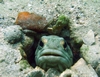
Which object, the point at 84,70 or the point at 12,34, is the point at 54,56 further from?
the point at 12,34

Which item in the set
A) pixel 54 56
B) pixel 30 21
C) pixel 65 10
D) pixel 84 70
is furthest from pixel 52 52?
pixel 65 10

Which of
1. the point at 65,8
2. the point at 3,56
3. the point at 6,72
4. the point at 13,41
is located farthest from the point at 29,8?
the point at 6,72

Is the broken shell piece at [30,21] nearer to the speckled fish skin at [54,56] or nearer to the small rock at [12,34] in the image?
the small rock at [12,34]

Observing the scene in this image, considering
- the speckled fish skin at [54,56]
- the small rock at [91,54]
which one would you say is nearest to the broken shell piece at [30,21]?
the speckled fish skin at [54,56]

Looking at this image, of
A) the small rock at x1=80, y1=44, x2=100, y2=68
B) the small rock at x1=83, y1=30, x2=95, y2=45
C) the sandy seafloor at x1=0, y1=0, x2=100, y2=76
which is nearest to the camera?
the small rock at x1=80, y1=44, x2=100, y2=68

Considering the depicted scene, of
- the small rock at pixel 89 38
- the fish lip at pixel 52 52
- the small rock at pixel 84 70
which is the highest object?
the fish lip at pixel 52 52

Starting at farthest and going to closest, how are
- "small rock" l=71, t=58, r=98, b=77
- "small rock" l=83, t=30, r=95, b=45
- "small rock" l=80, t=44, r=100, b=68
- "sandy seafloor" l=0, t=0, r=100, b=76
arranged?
1. "sandy seafloor" l=0, t=0, r=100, b=76
2. "small rock" l=83, t=30, r=95, b=45
3. "small rock" l=80, t=44, r=100, b=68
4. "small rock" l=71, t=58, r=98, b=77

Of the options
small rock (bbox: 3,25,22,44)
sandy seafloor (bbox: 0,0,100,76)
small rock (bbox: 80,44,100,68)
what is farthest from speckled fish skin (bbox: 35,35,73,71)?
sandy seafloor (bbox: 0,0,100,76)

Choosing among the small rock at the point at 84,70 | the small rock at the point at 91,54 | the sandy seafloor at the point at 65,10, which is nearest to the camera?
the small rock at the point at 84,70

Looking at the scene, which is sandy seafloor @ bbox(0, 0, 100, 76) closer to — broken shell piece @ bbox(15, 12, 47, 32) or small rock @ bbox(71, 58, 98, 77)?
broken shell piece @ bbox(15, 12, 47, 32)
